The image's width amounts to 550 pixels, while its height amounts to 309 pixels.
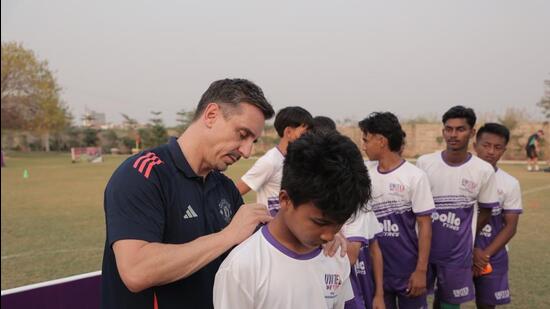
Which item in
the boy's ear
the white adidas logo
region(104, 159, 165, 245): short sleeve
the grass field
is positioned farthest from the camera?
the grass field

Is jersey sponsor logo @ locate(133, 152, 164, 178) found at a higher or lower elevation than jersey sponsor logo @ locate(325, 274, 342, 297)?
higher

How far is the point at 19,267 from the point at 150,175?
541 centimetres

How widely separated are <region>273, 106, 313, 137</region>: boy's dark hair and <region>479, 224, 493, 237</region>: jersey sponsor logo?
1.74 metres

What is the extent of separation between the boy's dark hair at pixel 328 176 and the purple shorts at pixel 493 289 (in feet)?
8.49

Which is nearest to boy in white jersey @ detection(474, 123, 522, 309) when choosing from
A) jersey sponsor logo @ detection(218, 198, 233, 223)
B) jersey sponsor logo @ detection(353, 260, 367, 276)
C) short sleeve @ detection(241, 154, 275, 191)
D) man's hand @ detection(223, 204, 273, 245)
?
jersey sponsor logo @ detection(353, 260, 367, 276)

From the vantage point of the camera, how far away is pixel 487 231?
3627 mm

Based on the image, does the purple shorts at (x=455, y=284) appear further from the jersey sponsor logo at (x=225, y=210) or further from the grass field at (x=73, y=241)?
the jersey sponsor logo at (x=225, y=210)

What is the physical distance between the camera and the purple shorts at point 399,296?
3166 millimetres

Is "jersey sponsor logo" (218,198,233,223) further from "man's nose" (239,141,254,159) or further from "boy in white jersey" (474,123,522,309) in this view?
"boy in white jersey" (474,123,522,309)

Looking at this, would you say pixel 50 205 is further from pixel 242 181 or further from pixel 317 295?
pixel 317 295

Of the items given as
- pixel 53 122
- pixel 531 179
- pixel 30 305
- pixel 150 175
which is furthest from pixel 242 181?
pixel 53 122

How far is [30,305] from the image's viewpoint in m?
2.65

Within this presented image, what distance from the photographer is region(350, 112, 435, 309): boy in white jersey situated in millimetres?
3031

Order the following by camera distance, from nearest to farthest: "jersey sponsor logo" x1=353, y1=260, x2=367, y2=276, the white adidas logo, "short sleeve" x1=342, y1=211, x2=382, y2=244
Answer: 1. the white adidas logo
2. "short sleeve" x1=342, y1=211, x2=382, y2=244
3. "jersey sponsor logo" x1=353, y1=260, x2=367, y2=276
